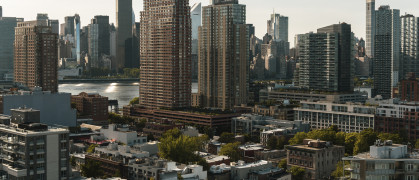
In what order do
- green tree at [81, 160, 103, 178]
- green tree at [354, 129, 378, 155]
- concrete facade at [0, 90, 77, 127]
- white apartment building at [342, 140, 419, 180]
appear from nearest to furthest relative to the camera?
white apartment building at [342, 140, 419, 180], green tree at [81, 160, 103, 178], green tree at [354, 129, 378, 155], concrete facade at [0, 90, 77, 127]

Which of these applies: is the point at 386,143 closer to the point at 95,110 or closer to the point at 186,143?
the point at 186,143

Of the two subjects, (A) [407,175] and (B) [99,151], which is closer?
(A) [407,175]

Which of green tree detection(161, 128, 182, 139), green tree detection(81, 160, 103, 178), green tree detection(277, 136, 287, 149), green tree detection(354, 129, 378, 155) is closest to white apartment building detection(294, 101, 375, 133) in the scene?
green tree detection(354, 129, 378, 155)

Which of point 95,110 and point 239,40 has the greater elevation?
point 239,40

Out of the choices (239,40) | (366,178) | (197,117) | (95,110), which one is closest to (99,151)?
(366,178)

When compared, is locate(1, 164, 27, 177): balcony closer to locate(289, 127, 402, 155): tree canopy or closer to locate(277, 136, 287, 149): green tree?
locate(289, 127, 402, 155): tree canopy

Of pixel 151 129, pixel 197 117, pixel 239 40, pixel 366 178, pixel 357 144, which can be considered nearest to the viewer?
pixel 366 178

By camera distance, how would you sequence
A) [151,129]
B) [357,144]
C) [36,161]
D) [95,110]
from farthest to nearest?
[95,110], [151,129], [357,144], [36,161]
